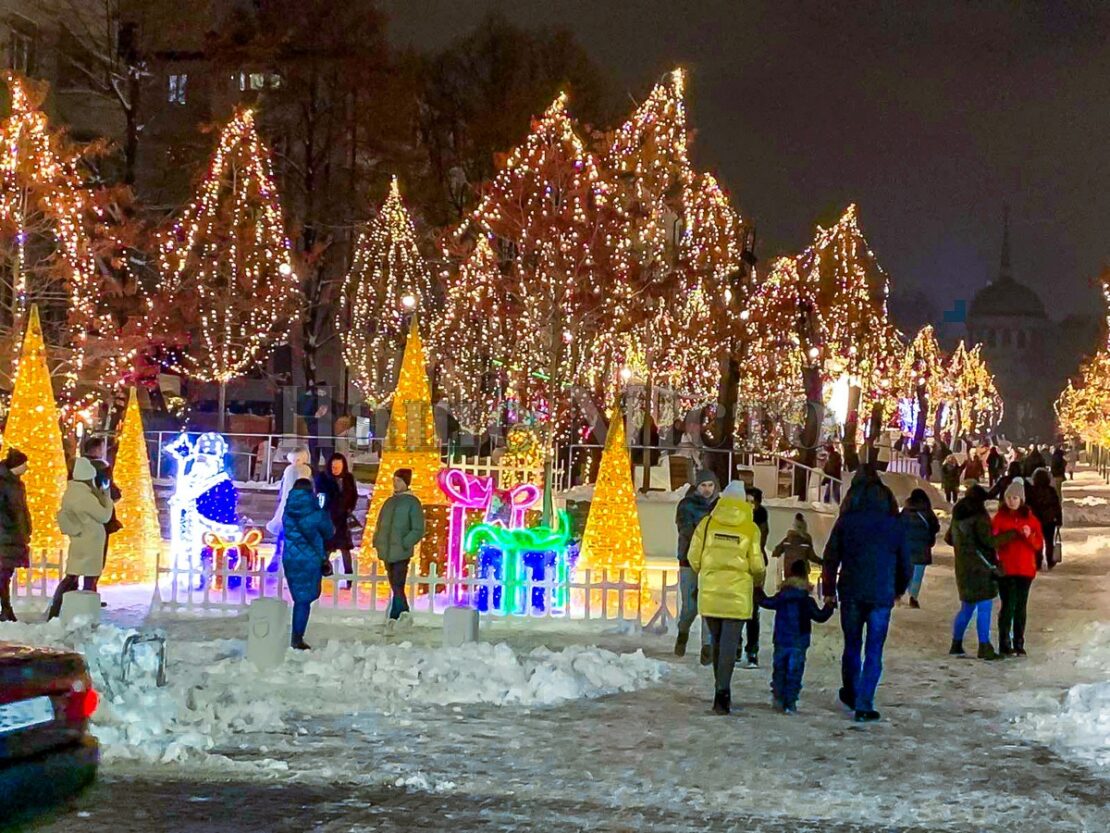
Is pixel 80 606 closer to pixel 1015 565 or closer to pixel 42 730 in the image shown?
pixel 42 730

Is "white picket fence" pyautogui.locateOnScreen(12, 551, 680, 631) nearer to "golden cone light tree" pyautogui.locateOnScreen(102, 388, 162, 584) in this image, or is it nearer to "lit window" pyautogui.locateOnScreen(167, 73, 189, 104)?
"golden cone light tree" pyautogui.locateOnScreen(102, 388, 162, 584)

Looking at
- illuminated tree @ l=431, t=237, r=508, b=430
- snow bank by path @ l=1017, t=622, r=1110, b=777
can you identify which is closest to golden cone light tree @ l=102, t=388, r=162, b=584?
snow bank by path @ l=1017, t=622, r=1110, b=777

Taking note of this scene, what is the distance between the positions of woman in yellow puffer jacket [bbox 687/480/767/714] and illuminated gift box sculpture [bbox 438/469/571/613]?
4230mm

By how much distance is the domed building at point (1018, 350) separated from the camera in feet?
477

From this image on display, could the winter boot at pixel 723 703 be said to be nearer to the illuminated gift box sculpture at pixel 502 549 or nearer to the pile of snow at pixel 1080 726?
the pile of snow at pixel 1080 726

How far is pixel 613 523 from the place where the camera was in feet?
51.5


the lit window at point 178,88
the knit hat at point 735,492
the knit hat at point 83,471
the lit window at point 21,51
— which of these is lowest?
the knit hat at point 735,492

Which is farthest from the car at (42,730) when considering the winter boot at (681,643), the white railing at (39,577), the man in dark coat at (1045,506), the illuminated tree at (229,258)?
the illuminated tree at (229,258)

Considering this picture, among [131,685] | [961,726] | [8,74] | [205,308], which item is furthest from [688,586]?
[205,308]

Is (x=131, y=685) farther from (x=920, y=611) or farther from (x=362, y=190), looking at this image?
(x=362, y=190)

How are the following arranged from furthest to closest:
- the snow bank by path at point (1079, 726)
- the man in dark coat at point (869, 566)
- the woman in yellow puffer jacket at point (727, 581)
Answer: the woman in yellow puffer jacket at point (727, 581) → the man in dark coat at point (869, 566) → the snow bank by path at point (1079, 726)

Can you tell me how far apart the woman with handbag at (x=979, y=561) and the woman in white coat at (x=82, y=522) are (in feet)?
27.6

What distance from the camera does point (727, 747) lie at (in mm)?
9227

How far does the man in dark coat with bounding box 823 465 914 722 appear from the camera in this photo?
33.1 feet
